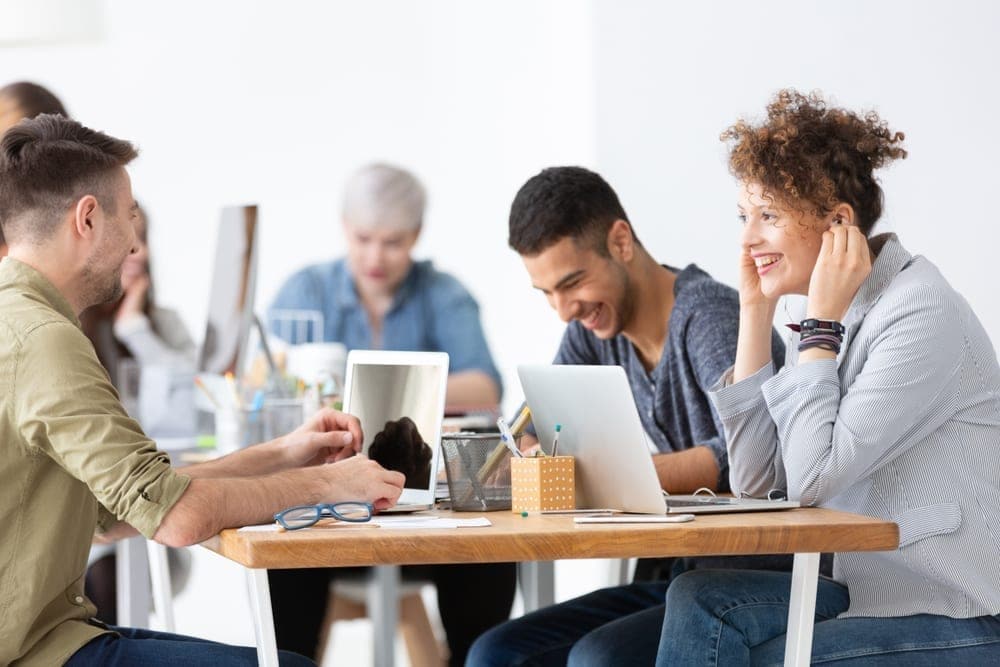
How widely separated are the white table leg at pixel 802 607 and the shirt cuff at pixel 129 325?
3695 millimetres

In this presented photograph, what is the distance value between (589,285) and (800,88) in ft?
3.91

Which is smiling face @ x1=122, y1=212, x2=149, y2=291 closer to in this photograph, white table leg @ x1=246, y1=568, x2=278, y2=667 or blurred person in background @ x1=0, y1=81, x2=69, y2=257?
blurred person in background @ x1=0, y1=81, x2=69, y2=257

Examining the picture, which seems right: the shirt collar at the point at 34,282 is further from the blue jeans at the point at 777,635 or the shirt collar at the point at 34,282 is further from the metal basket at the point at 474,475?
the blue jeans at the point at 777,635

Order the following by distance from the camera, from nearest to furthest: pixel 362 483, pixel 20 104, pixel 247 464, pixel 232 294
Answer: pixel 362 483, pixel 247 464, pixel 232 294, pixel 20 104

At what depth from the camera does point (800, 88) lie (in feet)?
10.7

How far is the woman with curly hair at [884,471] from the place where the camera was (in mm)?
1519

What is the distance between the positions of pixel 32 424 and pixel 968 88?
8.13 feet

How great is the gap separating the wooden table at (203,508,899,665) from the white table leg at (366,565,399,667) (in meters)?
1.23

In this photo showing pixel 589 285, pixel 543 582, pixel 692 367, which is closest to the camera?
pixel 692 367

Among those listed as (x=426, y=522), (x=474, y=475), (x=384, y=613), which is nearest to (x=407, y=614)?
(x=384, y=613)

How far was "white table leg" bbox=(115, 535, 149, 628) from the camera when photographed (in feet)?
7.98

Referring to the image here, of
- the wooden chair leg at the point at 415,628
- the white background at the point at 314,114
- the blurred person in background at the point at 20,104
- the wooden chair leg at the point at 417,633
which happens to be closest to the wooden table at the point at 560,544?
the wooden chair leg at the point at 415,628

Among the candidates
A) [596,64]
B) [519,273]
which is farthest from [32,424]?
[519,273]

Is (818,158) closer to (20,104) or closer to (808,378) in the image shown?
(808,378)
